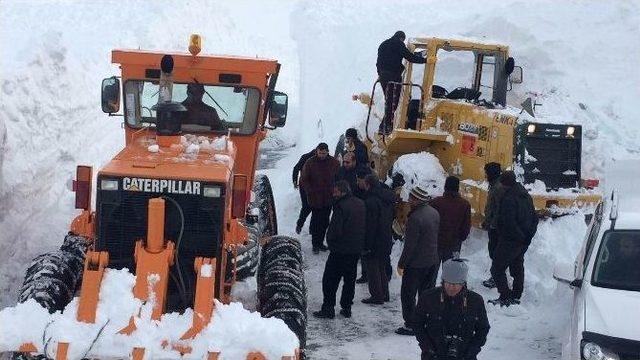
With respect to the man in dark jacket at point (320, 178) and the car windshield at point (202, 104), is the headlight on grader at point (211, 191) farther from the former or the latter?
the man in dark jacket at point (320, 178)

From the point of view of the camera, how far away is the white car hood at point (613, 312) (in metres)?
6.91

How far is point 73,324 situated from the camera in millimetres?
6309

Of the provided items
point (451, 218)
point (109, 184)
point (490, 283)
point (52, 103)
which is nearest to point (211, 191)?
point (109, 184)

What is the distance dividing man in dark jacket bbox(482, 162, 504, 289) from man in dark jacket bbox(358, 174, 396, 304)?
43.6 inches

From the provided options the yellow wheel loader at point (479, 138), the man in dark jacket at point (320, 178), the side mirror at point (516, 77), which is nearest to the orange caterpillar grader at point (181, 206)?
the man in dark jacket at point (320, 178)

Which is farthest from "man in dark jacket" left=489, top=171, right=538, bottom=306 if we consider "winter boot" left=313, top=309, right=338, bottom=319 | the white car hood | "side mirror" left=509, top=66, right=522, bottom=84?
"side mirror" left=509, top=66, right=522, bottom=84

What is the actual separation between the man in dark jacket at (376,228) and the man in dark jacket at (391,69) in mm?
2907

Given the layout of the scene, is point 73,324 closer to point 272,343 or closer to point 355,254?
point 272,343

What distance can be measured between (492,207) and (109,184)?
488cm

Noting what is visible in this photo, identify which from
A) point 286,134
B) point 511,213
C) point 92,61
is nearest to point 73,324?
point 511,213

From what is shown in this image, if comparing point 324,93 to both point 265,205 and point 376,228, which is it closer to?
point 265,205

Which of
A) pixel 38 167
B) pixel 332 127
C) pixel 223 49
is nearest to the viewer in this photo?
pixel 38 167

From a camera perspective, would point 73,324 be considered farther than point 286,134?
No

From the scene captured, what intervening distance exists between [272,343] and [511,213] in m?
4.51
